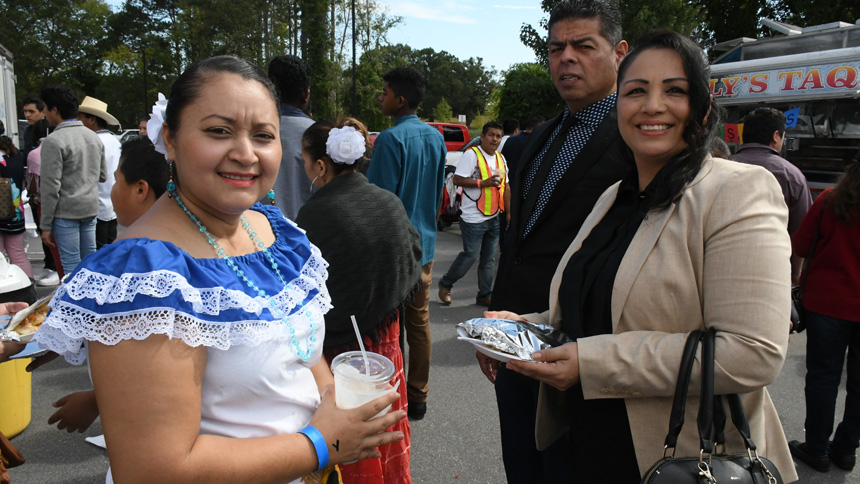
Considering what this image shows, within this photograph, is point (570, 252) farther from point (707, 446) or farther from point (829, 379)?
point (829, 379)

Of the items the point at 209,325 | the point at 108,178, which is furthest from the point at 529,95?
the point at 209,325

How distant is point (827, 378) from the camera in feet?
10.3

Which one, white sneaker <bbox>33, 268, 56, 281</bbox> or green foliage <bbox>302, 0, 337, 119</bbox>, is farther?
green foliage <bbox>302, 0, 337, 119</bbox>

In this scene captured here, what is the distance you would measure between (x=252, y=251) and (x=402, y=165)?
2.57 meters

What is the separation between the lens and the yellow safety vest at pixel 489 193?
6383mm

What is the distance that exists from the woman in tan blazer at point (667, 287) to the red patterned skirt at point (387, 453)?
98cm

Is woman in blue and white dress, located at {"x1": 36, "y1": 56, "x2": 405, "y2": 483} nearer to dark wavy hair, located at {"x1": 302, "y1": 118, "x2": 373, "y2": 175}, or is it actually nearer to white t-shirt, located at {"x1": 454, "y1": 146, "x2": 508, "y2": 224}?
dark wavy hair, located at {"x1": 302, "y1": 118, "x2": 373, "y2": 175}

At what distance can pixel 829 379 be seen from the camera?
3145mm

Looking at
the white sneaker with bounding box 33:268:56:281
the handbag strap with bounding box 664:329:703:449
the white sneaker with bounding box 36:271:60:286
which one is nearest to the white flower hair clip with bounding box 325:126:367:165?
the handbag strap with bounding box 664:329:703:449

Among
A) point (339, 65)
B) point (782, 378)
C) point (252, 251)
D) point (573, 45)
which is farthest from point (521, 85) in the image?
point (252, 251)

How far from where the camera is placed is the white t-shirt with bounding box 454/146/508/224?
6402mm

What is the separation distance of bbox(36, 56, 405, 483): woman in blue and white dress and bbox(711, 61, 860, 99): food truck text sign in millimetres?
6423

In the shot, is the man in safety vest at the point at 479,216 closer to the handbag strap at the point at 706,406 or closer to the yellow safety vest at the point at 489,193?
the yellow safety vest at the point at 489,193

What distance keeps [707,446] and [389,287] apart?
1.70 m
